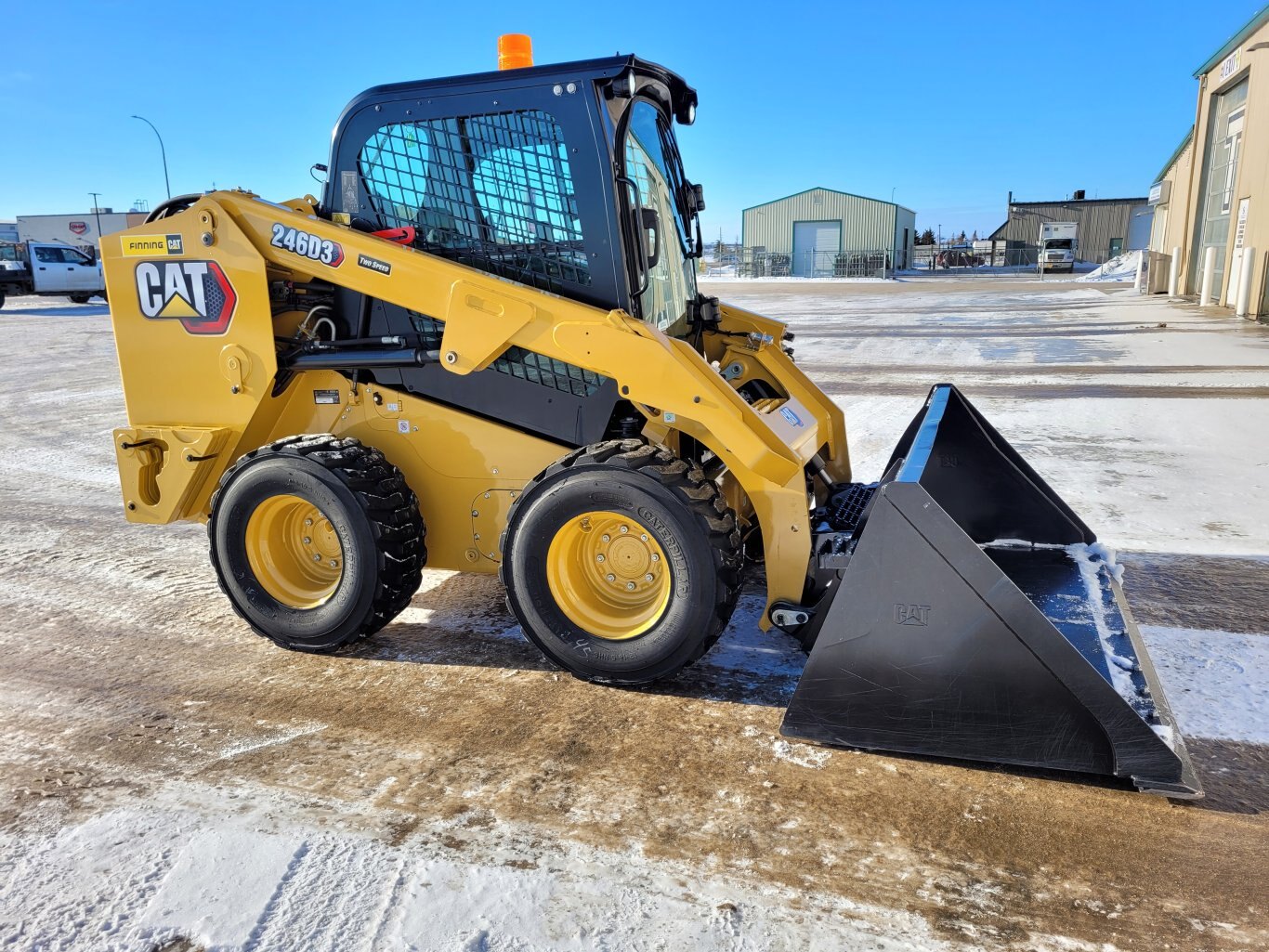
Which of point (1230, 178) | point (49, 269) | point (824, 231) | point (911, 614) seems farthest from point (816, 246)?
point (911, 614)

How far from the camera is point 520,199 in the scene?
3.86 m

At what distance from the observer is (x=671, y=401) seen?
A: 348 centimetres

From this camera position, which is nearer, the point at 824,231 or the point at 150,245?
the point at 150,245

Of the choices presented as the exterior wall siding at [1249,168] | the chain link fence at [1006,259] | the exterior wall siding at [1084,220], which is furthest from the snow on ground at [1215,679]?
the exterior wall siding at [1084,220]

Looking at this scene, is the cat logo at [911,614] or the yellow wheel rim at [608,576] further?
the yellow wheel rim at [608,576]

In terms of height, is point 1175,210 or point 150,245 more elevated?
point 1175,210

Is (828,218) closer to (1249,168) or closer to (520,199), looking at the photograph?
(1249,168)

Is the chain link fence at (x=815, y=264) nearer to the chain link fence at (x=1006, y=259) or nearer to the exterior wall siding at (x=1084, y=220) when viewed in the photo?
the chain link fence at (x=1006, y=259)

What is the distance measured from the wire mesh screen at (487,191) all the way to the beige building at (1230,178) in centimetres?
1994

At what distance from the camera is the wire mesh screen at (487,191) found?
379cm

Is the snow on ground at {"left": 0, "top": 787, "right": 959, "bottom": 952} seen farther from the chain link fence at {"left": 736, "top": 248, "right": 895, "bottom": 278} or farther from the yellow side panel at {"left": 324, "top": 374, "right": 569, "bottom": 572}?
the chain link fence at {"left": 736, "top": 248, "right": 895, "bottom": 278}

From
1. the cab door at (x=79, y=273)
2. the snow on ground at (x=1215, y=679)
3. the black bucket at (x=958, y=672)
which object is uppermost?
the cab door at (x=79, y=273)

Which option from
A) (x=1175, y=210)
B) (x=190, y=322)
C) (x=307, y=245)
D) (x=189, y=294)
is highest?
(x=1175, y=210)

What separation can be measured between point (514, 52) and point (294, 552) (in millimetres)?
2492
